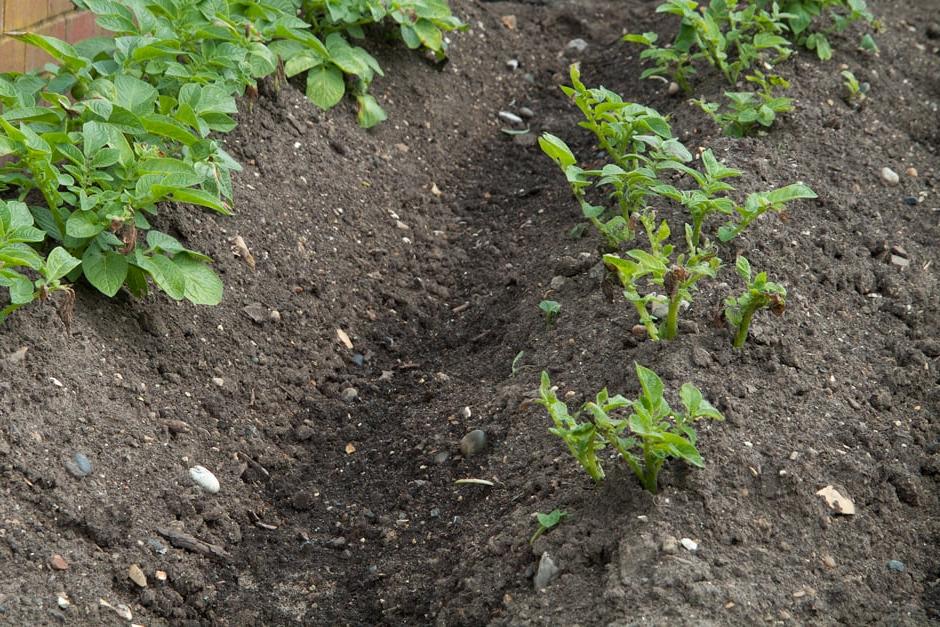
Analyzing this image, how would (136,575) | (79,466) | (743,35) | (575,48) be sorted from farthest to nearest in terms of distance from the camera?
(575,48) → (743,35) → (79,466) → (136,575)

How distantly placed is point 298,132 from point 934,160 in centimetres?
247

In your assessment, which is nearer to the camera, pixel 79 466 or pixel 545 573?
pixel 545 573

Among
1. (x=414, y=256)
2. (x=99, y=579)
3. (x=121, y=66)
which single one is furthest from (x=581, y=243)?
(x=99, y=579)

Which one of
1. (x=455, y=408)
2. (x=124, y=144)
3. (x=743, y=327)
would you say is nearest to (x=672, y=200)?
(x=743, y=327)

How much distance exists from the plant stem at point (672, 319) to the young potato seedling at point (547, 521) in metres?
0.65

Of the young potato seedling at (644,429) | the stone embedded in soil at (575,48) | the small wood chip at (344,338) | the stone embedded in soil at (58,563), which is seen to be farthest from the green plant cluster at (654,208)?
the stone embedded in soil at (575,48)

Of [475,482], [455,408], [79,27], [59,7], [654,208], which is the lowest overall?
[455,408]

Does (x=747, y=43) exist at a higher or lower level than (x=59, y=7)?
lower

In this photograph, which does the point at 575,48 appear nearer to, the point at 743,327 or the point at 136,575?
the point at 743,327

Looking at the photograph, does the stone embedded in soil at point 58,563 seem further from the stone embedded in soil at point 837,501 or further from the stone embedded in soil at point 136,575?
the stone embedded in soil at point 837,501

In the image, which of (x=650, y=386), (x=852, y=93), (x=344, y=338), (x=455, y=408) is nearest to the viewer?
(x=650, y=386)

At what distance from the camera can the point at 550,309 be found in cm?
328

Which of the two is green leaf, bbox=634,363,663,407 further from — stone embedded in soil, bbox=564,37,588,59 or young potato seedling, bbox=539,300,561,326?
stone embedded in soil, bbox=564,37,588,59

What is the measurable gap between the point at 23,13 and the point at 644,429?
Result: 8.35 feet
